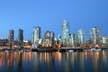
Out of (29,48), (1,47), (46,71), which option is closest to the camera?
(46,71)

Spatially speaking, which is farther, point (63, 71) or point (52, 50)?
point (52, 50)

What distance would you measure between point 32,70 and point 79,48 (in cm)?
10238

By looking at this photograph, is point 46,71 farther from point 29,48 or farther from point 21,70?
point 29,48

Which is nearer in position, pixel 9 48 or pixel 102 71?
pixel 102 71

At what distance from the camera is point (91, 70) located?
81.2 meters

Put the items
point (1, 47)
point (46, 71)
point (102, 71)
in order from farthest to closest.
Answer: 1. point (1, 47)
2. point (46, 71)
3. point (102, 71)

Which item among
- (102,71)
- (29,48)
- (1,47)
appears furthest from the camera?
(29,48)

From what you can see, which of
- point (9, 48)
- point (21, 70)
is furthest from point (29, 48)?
point (21, 70)

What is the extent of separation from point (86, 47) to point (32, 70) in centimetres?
10382

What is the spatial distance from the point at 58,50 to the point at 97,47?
1900 cm

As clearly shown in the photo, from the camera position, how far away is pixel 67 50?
189m

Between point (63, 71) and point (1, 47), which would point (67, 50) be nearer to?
point (1, 47)

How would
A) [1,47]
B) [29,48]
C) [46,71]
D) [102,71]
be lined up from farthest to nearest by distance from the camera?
[29,48], [1,47], [46,71], [102,71]

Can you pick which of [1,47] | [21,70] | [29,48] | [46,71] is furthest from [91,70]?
[29,48]
